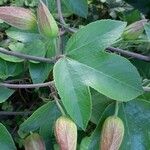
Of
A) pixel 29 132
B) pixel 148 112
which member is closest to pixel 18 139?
pixel 29 132

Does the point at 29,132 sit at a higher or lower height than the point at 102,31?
lower

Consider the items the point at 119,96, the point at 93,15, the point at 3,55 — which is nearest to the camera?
the point at 119,96

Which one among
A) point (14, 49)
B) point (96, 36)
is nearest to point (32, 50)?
point (14, 49)

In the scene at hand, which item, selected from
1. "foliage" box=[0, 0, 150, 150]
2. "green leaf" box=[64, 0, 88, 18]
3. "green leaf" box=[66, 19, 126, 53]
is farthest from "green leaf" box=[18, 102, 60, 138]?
"green leaf" box=[64, 0, 88, 18]

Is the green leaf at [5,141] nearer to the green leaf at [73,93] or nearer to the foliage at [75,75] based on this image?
the foliage at [75,75]

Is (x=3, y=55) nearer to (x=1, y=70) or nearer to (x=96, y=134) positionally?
(x=1, y=70)

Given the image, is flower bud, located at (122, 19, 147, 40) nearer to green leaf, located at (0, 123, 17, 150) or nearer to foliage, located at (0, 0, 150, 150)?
foliage, located at (0, 0, 150, 150)

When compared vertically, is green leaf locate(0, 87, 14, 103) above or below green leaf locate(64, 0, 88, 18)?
below
